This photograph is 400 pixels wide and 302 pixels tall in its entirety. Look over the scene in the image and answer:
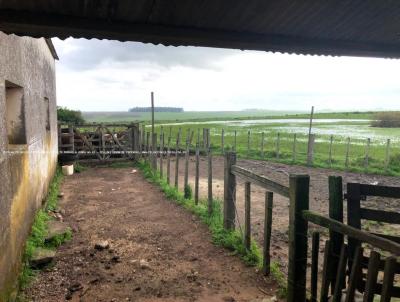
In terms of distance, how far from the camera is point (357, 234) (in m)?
3.18

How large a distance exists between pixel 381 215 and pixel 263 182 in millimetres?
1920

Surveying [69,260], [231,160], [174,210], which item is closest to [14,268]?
[69,260]

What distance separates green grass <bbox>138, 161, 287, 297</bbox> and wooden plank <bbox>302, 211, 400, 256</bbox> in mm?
1315

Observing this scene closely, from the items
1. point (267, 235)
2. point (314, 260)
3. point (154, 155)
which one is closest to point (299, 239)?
point (314, 260)

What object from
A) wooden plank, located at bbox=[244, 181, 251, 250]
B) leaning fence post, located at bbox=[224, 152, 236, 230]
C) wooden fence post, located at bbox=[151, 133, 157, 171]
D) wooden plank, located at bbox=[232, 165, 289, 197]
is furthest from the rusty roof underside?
wooden fence post, located at bbox=[151, 133, 157, 171]

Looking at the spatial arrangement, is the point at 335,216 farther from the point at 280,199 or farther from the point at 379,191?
the point at 280,199

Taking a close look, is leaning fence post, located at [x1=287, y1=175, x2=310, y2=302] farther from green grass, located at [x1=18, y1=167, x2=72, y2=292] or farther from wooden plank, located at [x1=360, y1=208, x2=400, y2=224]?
green grass, located at [x1=18, y1=167, x2=72, y2=292]

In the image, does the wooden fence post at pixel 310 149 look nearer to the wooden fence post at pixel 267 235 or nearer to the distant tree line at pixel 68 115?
the wooden fence post at pixel 267 235

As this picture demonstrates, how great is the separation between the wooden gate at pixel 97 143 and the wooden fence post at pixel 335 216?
42.8 ft

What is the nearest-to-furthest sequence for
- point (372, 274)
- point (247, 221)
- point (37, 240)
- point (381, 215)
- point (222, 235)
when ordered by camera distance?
point (372, 274), point (381, 215), point (247, 221), point (37, 240), point (222, 235)

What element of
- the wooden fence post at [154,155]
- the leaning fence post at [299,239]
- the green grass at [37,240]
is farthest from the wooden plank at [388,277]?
the wooden fence post at [154,155]

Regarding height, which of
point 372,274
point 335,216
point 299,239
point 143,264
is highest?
point 335,216

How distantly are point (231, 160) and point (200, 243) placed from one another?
164 cm

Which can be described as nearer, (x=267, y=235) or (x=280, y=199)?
(x=267, y=235)
